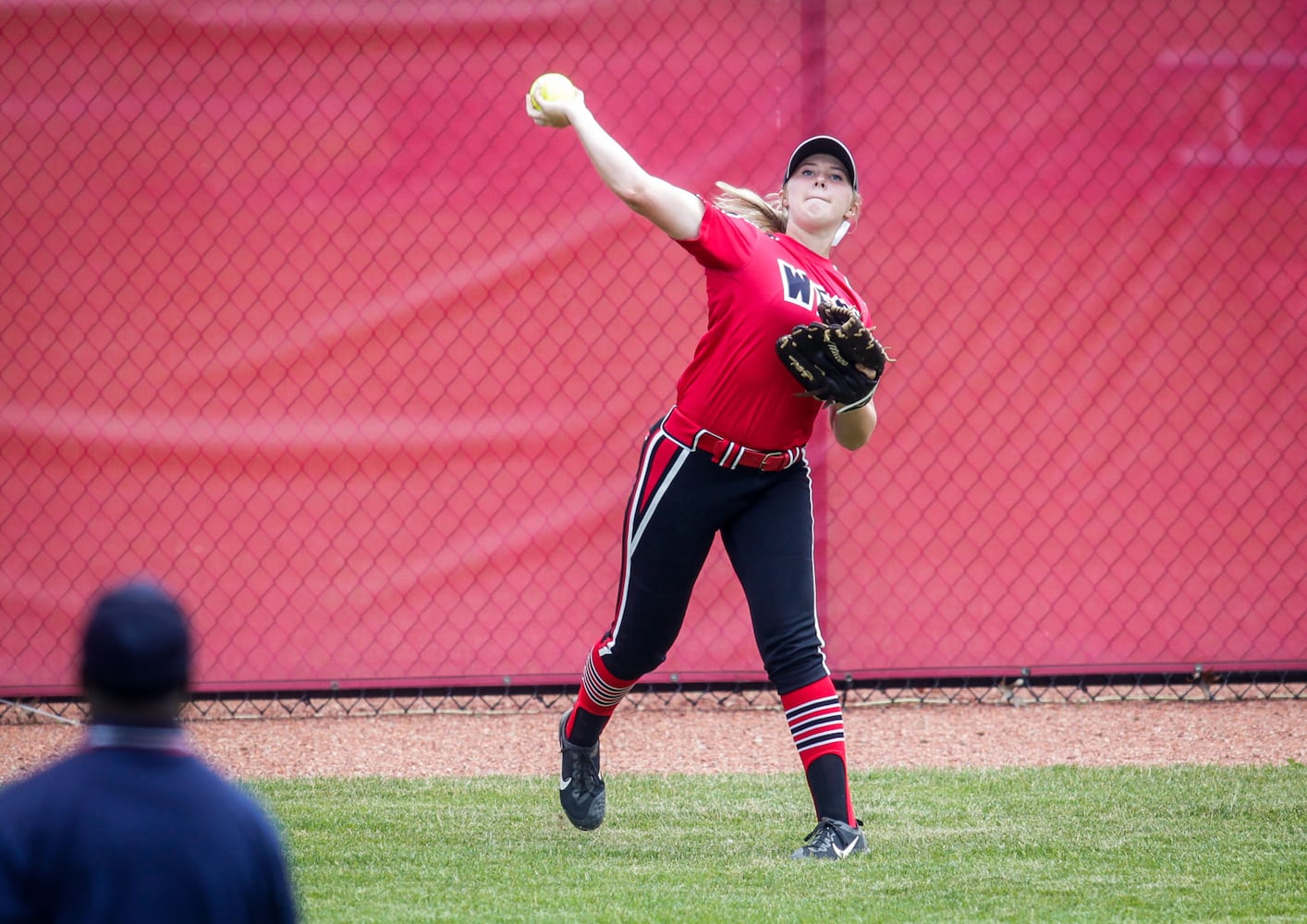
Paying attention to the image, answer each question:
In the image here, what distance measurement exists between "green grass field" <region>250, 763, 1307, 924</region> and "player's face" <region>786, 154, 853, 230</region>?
1652 millimetres

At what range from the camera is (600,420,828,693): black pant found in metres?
3.64

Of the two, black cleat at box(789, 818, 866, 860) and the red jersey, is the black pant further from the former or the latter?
black cleat at box(789, 818, 866, 860)

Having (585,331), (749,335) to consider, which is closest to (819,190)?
(749,335)

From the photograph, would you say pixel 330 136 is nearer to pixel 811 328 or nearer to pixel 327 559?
pixel 327 559

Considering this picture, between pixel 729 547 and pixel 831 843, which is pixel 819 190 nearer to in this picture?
pixel 729 547

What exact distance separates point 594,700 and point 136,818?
2.50m

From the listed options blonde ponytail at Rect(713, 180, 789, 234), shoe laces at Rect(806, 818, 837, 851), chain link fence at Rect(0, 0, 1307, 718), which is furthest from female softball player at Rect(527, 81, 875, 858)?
chain link fence at Rect(0, 0, 1307, 718)

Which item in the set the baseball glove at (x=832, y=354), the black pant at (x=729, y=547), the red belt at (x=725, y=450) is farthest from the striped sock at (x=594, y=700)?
the baseball glove at (x=832, y=354)

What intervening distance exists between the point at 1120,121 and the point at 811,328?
3.07 metres

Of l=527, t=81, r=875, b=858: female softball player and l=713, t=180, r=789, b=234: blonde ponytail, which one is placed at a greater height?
l=713, t=180, r=789, b=234: blonde ponytail

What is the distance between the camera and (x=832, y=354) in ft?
11.4

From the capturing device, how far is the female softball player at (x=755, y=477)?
3.60 metres

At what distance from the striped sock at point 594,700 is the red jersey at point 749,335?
73 cm

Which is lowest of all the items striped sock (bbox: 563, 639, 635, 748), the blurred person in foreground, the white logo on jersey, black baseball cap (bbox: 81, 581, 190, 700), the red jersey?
striped sock (bbox: 563, 639, 635, 748)
